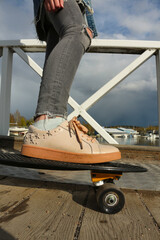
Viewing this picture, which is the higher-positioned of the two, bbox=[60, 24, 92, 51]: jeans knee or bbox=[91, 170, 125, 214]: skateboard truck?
bbox=[60, 24, 92, 51]: jeans knee

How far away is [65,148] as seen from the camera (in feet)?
2.28

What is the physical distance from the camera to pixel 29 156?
2.31 ft

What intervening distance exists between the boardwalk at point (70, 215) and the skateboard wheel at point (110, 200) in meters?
0.02

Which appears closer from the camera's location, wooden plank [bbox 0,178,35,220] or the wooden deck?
the wooden deck

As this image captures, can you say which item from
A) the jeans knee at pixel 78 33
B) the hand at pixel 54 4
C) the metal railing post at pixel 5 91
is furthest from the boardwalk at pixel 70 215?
the metal railing post at pixel 5 91

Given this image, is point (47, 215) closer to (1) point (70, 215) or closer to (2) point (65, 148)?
(1) point (70, 215)

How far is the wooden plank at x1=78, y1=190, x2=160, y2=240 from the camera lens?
0.45 metres

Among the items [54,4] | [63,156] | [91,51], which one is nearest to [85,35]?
[54,4]

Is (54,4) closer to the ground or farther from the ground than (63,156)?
farther from the ground

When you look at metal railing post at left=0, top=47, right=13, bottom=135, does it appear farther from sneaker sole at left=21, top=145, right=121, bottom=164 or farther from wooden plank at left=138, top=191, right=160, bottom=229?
wooden plank at left=138, top=191, right=160, bottom=229

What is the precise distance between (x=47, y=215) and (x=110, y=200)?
9.3 inches

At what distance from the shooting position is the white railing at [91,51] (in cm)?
216

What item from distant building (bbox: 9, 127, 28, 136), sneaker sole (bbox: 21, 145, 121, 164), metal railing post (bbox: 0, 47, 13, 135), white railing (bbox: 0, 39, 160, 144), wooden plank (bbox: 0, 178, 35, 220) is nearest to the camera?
wooden plank (bbox: 0, 178, 35, 220)

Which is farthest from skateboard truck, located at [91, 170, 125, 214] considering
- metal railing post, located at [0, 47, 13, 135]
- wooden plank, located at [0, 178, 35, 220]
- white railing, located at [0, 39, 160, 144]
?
metal railing post, located at [0, 47, 13, 135]
